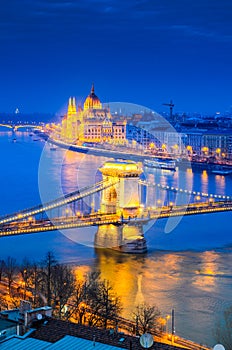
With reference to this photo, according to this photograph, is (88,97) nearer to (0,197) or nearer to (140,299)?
(0,197)

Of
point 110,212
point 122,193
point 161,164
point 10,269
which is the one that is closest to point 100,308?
point 10,269

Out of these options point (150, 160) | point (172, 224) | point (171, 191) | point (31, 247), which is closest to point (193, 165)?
point (150, 160)

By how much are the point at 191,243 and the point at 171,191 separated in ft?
17.5

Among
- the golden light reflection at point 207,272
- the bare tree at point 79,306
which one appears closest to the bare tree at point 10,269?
the bare tree at point 79,306

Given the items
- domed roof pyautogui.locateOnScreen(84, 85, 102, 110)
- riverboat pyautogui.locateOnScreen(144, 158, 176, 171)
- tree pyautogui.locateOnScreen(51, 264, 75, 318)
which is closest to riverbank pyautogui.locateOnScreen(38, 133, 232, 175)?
riverboat pyautogui.locateOnScreen(144, 158, 176, 171)

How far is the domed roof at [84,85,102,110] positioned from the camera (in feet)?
137

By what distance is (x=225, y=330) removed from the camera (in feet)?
19.2

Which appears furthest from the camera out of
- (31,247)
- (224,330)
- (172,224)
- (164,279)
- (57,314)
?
(172,224)

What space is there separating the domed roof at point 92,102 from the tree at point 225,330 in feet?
116

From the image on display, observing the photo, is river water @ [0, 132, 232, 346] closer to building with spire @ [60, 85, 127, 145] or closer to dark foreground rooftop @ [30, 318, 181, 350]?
dark foreground rooftop @ [30, 318, 181, 350]

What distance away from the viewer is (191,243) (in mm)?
9859

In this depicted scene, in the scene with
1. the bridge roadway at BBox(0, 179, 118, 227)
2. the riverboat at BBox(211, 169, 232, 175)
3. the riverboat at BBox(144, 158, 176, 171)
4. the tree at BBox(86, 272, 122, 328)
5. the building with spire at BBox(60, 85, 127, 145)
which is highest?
the building with spire at BBox(60, 85, 127, 145)

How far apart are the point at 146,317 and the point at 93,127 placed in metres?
32.1

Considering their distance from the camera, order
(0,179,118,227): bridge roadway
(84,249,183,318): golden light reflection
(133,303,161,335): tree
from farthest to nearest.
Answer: (0,179,118,227): bridge roadway → (84,249,183,318): golden light reflection → (133,303,161,335): tree
